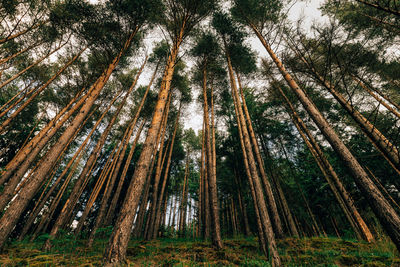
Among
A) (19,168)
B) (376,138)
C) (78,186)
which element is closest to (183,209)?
(78,186)

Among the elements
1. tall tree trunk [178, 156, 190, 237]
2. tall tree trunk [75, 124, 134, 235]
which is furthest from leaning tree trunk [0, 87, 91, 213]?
tall tree trunk [178, 156, 190, 237]

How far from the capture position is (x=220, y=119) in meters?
12.2

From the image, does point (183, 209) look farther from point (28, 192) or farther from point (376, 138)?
point (376, 138)

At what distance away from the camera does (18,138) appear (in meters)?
11.1

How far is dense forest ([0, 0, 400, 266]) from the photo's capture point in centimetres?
376

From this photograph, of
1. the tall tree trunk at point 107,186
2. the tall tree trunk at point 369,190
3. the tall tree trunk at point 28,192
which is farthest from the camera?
the tall tree trunk at point 107,186

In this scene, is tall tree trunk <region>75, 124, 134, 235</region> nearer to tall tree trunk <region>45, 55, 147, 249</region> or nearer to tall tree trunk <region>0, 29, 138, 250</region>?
tall tree trunk <region>45, 55, 147, 249</region>

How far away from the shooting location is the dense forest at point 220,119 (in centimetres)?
376

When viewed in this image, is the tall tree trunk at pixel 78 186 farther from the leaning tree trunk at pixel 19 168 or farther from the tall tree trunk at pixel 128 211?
the tall tree trunk at pixel 128 211

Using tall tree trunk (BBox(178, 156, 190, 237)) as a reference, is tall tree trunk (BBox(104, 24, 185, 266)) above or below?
below

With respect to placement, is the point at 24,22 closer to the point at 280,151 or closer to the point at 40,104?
the point at 40,104

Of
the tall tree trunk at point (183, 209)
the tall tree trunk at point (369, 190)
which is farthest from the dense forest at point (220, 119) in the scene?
the tall tree trunk at point (183, 209)

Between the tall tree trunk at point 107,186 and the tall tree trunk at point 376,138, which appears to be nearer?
the tall tree trunk at point 376,138

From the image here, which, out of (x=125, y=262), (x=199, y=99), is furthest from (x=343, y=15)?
(x=125, y=262)
